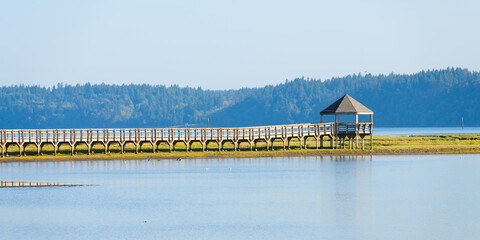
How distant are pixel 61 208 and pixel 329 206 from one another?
15.4m

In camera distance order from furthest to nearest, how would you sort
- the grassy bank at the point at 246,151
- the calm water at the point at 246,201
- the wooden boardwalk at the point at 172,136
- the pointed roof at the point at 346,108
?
the pointed roof at the point at 346,108, the grassy bank at the point at 246,151, the wooden boardwalk at the point at 172,136, the calm water at the point at 246,201

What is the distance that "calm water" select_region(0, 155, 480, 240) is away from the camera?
40719 millimetres

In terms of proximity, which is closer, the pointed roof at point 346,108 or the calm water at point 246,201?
→ the calm water at point 246,201

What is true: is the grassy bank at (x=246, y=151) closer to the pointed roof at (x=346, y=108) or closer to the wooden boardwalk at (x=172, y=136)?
the wooden boardwalk at (x=172, y=136)

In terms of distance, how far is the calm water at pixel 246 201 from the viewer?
40.7 meters

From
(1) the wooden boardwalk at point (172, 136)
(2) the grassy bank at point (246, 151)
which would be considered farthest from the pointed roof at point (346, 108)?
(2) the grassy bank at point (246, 151)

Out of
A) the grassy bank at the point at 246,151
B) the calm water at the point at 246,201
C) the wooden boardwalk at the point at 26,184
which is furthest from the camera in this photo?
the grassy bank at the point at 246,151

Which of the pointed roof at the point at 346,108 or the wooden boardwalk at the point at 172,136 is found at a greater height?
the pointed roof at the point at 346,108

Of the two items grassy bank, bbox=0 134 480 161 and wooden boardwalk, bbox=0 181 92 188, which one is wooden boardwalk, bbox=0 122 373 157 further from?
wooden boardwalk, bbox=0 181 92 188

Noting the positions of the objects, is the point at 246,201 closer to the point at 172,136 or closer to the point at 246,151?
the point at 172,136

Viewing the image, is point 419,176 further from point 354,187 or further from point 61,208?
point 61,208

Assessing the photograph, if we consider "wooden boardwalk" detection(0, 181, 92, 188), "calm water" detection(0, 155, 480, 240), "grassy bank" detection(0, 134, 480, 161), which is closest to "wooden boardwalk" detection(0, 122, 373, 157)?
"grassy bank" detection(0, 134, 480, 161)

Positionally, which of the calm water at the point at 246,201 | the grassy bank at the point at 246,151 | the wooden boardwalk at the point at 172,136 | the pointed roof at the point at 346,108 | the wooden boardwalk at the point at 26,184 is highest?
the pointed roof at the point at 346,108

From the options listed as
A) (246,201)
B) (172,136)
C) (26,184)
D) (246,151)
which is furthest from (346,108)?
(26,184)
